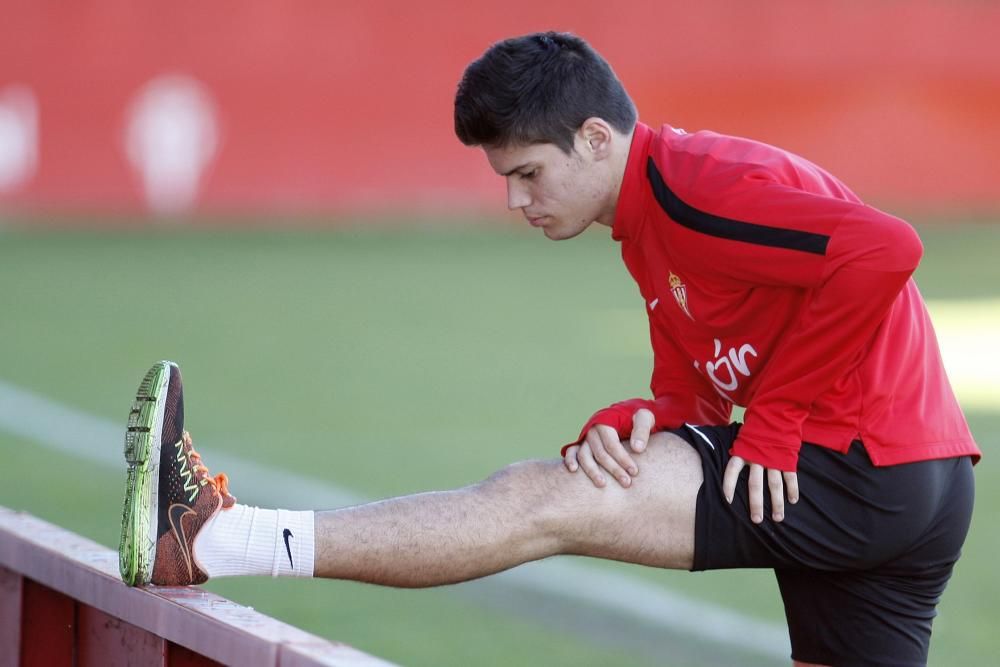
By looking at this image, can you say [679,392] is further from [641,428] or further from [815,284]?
[815,284]

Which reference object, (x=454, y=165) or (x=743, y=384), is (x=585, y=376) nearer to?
(x=743, y=384)

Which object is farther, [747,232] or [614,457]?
[614,457]

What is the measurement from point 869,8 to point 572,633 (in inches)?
645

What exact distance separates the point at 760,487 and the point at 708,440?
17 centimetres

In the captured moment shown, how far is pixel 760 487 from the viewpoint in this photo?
10.2 ft

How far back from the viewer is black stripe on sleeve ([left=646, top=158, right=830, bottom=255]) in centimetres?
300

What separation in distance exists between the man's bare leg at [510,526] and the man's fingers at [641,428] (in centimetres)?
4

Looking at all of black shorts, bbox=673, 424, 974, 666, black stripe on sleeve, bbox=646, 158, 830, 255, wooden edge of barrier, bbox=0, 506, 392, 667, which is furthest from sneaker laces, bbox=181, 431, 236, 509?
black stripe on sleeve, bbox=646, 158, 830, 255

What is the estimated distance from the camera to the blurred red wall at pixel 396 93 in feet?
53.3

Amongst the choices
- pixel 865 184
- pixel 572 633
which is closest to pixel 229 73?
pixel 865 184

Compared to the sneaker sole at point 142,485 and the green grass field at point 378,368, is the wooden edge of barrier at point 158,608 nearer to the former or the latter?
the sneaker sole at point 142,485

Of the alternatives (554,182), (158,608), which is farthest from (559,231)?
(158,608)

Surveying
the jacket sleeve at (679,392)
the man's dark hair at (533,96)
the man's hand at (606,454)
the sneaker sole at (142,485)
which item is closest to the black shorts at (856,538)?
the man's hand at (606,454)

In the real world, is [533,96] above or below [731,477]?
above
